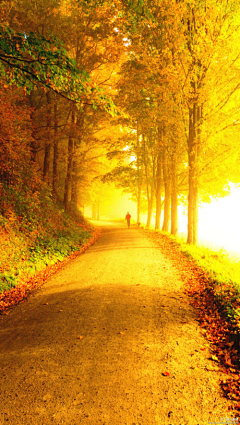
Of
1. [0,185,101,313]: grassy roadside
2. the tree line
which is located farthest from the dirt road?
the tree line

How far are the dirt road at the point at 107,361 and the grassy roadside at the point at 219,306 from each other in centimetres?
19

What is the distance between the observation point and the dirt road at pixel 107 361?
2971 millimetres

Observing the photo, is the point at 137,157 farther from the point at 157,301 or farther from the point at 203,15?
the point at 157,301

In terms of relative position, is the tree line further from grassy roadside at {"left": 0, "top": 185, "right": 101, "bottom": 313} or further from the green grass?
the green grass

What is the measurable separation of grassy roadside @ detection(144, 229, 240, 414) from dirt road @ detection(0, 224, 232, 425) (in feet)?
0.63

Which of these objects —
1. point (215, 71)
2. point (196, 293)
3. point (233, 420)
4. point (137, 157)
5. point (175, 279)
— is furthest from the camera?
point (137, 157)

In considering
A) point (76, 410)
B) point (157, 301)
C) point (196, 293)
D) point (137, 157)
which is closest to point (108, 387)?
point (76, 410)

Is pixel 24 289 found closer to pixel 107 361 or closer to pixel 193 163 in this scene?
pixel 107 361

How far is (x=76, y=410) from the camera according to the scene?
2977mm

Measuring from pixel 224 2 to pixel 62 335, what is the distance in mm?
13114

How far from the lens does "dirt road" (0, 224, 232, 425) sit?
2971 mm

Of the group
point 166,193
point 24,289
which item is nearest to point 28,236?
point 24,289

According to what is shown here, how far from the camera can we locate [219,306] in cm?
573

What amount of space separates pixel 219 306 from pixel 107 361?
123 inches
